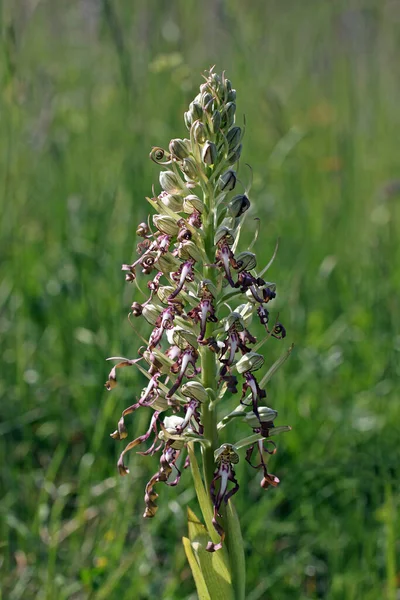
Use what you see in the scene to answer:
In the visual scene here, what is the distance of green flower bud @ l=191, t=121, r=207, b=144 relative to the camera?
5.76 ft

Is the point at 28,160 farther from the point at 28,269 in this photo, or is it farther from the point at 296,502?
the point at 296,502

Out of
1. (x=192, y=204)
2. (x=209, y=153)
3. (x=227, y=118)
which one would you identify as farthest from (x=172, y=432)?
(x=227, y=118)

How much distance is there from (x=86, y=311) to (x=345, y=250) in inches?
87.5

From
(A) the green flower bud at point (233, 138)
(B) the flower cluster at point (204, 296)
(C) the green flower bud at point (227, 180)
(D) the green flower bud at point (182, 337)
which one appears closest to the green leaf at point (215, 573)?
(B) the flower cluster at point (204, 296)

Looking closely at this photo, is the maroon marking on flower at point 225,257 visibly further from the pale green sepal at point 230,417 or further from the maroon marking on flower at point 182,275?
the pale green sepal at point 230,417

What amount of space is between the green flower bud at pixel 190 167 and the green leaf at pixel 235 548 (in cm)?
79

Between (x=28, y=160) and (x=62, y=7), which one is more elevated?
(x=62, y=7)

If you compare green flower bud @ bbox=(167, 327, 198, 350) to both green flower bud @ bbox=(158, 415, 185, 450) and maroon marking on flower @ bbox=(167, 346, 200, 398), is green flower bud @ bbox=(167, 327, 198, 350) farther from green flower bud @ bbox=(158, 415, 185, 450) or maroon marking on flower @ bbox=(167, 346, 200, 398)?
green flower bud @ bbox=(158, 415, 185, 450)

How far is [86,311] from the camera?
390 centimetres

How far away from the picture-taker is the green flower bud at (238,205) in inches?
68.5

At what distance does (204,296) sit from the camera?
5.63 ft

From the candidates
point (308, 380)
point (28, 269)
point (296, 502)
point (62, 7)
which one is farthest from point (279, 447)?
point (62, 7)

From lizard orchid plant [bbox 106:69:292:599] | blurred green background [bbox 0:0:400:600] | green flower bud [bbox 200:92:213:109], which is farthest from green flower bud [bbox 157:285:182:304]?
blurred green background [bbox 0:0:400:600]

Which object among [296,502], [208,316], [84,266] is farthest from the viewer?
[84,266]
